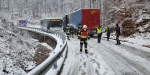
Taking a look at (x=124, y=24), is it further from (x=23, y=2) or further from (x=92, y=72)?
(x=23, y=2)

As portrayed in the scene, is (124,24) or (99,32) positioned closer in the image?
(99,32)

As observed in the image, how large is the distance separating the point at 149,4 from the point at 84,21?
28.5 ft

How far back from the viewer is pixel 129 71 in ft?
22.6

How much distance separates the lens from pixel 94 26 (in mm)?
24078

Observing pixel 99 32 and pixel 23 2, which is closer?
pixel 99 32

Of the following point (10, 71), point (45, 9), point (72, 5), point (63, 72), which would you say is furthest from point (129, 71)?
point (45, 9)

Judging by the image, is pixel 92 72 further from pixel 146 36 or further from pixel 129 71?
pixel 146 36

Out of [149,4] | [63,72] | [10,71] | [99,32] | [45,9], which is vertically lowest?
[10,71]

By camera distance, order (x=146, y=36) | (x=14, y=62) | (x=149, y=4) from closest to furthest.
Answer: (x=14, y=62) → (x=146, y=36) → (x=149, y=4)

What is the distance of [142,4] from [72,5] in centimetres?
6936

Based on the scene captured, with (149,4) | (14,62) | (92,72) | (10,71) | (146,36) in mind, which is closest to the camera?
(92,72)

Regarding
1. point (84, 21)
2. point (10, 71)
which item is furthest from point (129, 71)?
point (84, 21)

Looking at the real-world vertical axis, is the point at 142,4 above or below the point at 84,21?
above

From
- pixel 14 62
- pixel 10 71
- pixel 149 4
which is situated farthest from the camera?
pixel 149 4
